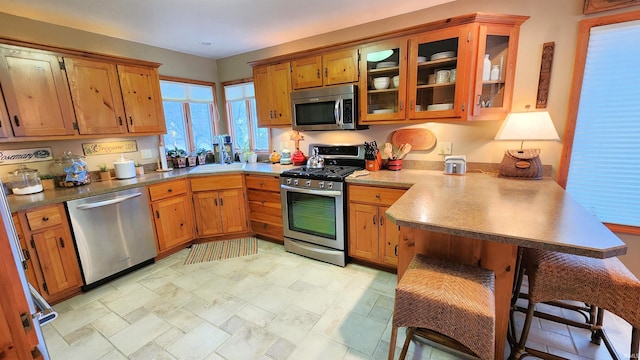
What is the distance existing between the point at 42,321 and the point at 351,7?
116 inches

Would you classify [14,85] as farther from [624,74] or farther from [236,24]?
[624,74]

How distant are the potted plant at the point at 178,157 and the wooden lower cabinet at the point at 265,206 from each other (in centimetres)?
105

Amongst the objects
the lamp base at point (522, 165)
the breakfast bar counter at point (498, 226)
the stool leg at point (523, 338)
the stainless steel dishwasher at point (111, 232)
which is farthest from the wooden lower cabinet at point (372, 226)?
the stainless steel dishwasher at point (111, 232)

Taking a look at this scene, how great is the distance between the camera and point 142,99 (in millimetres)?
3051

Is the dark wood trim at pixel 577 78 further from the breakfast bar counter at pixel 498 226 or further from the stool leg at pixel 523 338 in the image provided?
the stool leg at pixel 523 338

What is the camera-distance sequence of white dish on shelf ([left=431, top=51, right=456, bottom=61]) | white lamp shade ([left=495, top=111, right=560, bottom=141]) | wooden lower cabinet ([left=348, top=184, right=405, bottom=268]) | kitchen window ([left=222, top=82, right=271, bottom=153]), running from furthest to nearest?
kitchen window ([left=222, top=82, right=271, bottom=153]) < wooden lower cabinet ([left=348, top=184, right=405, bottom=268]) < white dish on shelf ([left=431, top=51, right=456, bottom=61]) < white lamp shade ([left=495, top=111, right=560, bottom=141])

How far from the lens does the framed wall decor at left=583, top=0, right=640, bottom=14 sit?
1.92 metres

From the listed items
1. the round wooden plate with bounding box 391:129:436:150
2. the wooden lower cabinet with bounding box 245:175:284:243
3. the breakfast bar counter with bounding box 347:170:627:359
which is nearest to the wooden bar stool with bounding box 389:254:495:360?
the breakfast bar counter with bounding box 347:170:627:359

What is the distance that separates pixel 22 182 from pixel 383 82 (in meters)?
3.49

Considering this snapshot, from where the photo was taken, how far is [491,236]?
1.21 metres

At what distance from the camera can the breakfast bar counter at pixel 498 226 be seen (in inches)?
44.9

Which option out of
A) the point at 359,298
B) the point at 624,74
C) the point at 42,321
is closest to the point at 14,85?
the point at 42,321

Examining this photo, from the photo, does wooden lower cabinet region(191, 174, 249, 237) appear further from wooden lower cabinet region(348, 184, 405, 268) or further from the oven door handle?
wooden lower cabinet region(348, 184, 405, 268)

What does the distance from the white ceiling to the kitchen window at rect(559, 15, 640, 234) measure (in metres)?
1.26
